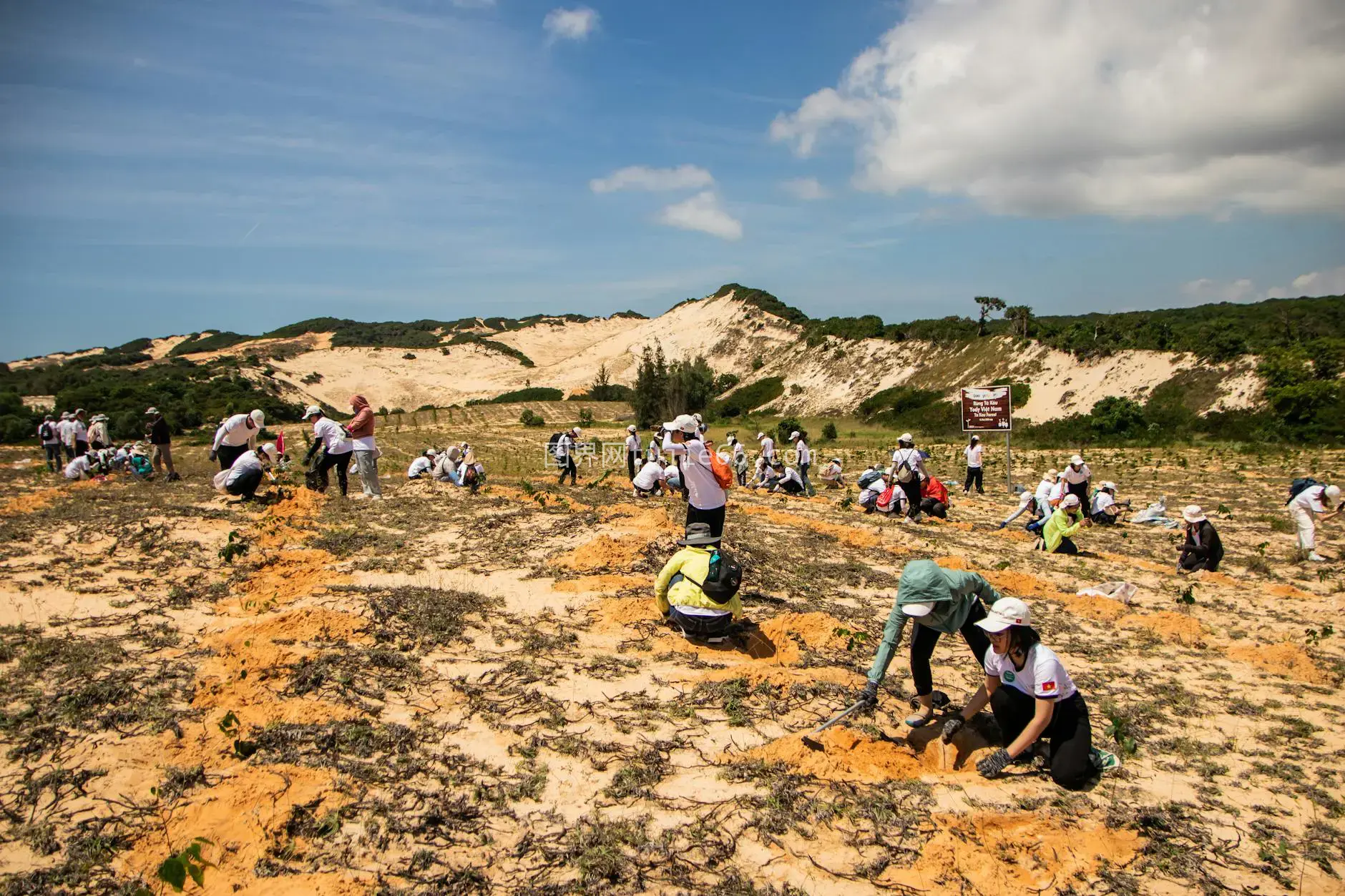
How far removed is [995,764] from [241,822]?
13.9ft

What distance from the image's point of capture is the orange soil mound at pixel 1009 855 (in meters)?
3.88

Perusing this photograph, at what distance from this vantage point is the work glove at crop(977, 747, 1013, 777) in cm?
480

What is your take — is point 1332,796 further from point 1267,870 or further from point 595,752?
point 595,752

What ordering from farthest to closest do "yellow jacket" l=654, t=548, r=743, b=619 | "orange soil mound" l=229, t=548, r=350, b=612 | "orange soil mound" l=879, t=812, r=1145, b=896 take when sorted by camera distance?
"orange soil mound" l=229, t=548, r=350, b=612 < "yellow jacket" l=654, t=548, r=743, b=619 < "orange soil mound" l=879, t=812, r=1145, b=896

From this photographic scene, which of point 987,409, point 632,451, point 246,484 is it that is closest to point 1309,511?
point 987,409

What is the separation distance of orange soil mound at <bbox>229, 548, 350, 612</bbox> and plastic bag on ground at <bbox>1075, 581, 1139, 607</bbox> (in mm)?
8328

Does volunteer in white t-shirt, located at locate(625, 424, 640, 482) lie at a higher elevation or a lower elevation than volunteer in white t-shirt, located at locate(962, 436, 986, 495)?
higher

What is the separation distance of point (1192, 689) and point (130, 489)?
15.1 metres

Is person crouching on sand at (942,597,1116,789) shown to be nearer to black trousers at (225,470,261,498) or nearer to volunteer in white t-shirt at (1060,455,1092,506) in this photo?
volunteer in white t-shirt at (1060,455,1092,506)

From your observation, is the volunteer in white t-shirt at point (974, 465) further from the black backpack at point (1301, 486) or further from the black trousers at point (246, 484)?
the black trousers at point (246, 484)

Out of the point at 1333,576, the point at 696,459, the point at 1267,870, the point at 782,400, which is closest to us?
the point at 1267,870

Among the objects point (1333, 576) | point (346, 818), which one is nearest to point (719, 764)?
point (346, 818)

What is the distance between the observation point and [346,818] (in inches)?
164

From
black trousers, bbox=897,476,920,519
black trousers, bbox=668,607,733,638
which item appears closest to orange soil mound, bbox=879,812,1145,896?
black trousers, bbox=668,607,733,638
